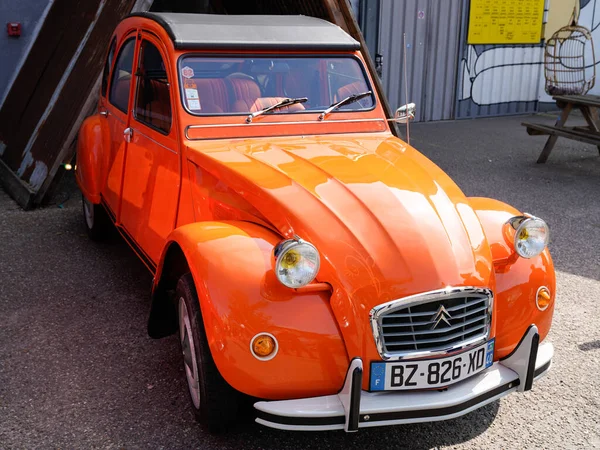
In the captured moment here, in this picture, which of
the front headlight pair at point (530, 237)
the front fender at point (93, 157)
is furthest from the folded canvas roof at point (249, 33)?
the front headlight pair at point (530, 237)

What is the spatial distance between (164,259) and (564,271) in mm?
3299

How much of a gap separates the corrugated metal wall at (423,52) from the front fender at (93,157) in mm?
6960

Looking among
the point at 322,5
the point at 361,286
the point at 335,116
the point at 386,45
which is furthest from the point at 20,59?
the point at 361,286

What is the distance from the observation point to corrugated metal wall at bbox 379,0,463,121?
439 inches

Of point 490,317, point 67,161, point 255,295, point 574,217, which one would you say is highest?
point 255,295

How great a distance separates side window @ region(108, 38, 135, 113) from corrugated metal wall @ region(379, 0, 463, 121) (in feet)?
22.4

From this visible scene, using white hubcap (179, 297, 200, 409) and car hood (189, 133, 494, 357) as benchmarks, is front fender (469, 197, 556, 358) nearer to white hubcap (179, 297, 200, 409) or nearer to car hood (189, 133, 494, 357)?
car hood (189, 133, 494, 357)

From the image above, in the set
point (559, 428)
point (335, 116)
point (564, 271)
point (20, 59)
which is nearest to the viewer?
point (559, 428)

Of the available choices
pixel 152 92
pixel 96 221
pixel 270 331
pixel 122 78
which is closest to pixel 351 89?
pixel 152 92

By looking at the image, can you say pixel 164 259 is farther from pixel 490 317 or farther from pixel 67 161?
pixel 67 161

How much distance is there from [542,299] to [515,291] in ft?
0.53

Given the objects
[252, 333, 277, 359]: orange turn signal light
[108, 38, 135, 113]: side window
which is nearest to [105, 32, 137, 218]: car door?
[108, 38, 135, 113]: side window

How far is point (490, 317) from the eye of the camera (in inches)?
113

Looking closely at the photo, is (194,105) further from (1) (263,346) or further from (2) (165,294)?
(1) (263,346)
